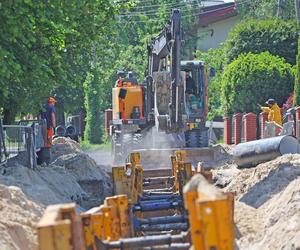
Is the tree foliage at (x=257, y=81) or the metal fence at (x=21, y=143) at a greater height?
Result: the tree foliage at (x=257, y=81)

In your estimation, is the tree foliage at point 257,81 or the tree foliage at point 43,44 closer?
the tree foliage at point 43,44

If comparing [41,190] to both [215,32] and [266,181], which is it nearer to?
[266,181]

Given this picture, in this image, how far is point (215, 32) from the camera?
6962 centimetres

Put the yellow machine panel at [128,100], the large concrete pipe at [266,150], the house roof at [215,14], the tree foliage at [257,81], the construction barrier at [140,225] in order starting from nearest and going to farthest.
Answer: the construction barrier at [140,225], the large concrete pipe at [266,150], the yellow machine panel at [128,100], the tree foliage at [257,81], the house roof at [215,14]

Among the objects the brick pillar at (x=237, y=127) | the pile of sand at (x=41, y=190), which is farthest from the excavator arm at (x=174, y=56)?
the brick pillar at (x=237, y=127)

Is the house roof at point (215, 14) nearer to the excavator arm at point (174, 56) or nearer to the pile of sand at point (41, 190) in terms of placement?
the pile of sand at point (41, 190)

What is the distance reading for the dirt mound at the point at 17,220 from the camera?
33.8 ft

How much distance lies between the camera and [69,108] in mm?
52438

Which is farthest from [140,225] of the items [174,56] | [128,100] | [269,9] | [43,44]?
[269,9]

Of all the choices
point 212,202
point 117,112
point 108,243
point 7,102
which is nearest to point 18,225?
point 108,243

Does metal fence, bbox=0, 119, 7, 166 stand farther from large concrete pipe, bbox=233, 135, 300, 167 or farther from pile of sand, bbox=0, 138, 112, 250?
large concrete pipe, bbox=233, 135, 300, 167

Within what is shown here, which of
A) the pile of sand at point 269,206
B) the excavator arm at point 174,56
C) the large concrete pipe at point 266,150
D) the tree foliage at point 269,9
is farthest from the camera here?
the tree foliage at point 269,9

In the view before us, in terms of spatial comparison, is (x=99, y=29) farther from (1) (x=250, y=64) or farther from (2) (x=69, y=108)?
(2) (x=69, y=108)

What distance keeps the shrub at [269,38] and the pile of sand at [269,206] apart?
29.8 m
